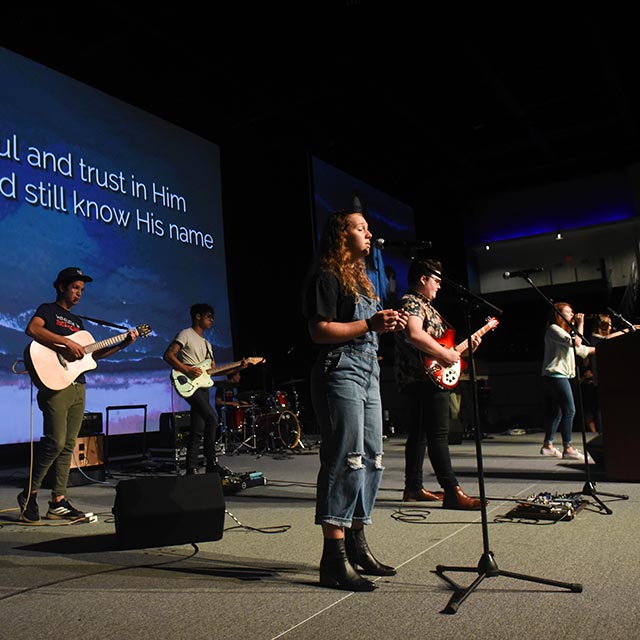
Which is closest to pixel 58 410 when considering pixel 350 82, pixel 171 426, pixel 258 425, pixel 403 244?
pixel 403 244

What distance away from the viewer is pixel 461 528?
345cm

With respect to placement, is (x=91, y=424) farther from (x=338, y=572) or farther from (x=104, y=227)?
(x=338, y=572)

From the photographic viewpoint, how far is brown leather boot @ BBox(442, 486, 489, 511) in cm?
401

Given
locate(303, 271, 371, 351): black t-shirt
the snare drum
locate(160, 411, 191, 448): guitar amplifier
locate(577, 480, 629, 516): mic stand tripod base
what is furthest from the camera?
the snare drum

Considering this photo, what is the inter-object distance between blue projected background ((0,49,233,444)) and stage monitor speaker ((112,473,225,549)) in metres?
4.04

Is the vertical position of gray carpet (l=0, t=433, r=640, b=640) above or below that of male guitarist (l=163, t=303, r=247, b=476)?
below

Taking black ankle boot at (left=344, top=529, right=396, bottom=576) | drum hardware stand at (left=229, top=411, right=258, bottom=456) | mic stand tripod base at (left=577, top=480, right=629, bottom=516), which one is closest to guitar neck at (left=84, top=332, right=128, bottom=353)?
black ankle boot at (left=344, top=529, right=396, bottom=576)

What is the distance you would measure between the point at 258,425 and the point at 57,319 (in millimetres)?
5333

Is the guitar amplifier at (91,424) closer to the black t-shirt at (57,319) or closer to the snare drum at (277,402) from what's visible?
the black t-shirt at (57,319)

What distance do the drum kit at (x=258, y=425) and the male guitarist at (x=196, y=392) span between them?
308cm

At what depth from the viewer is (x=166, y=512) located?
3.03m

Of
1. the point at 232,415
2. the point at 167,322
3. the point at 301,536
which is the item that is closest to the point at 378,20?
the point at 167,322

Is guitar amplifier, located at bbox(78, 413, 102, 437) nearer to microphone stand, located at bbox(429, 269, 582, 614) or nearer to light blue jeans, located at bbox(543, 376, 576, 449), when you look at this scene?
light blue jeans, located at bbox(543, 376, 576, 449)

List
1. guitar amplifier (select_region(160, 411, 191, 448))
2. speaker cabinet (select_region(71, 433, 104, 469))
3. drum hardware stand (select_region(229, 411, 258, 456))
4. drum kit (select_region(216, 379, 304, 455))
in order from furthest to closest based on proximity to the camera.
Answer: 1. drum kit (select_region(216, 379, 304, 455))
2. drum hardware stand (select_region(229, 411, 258, 456))
3. guitar amplifier (select_region(160, 411, 191, 448))
4. speaker cabinet (select_region(71, 433, 104, 469))
